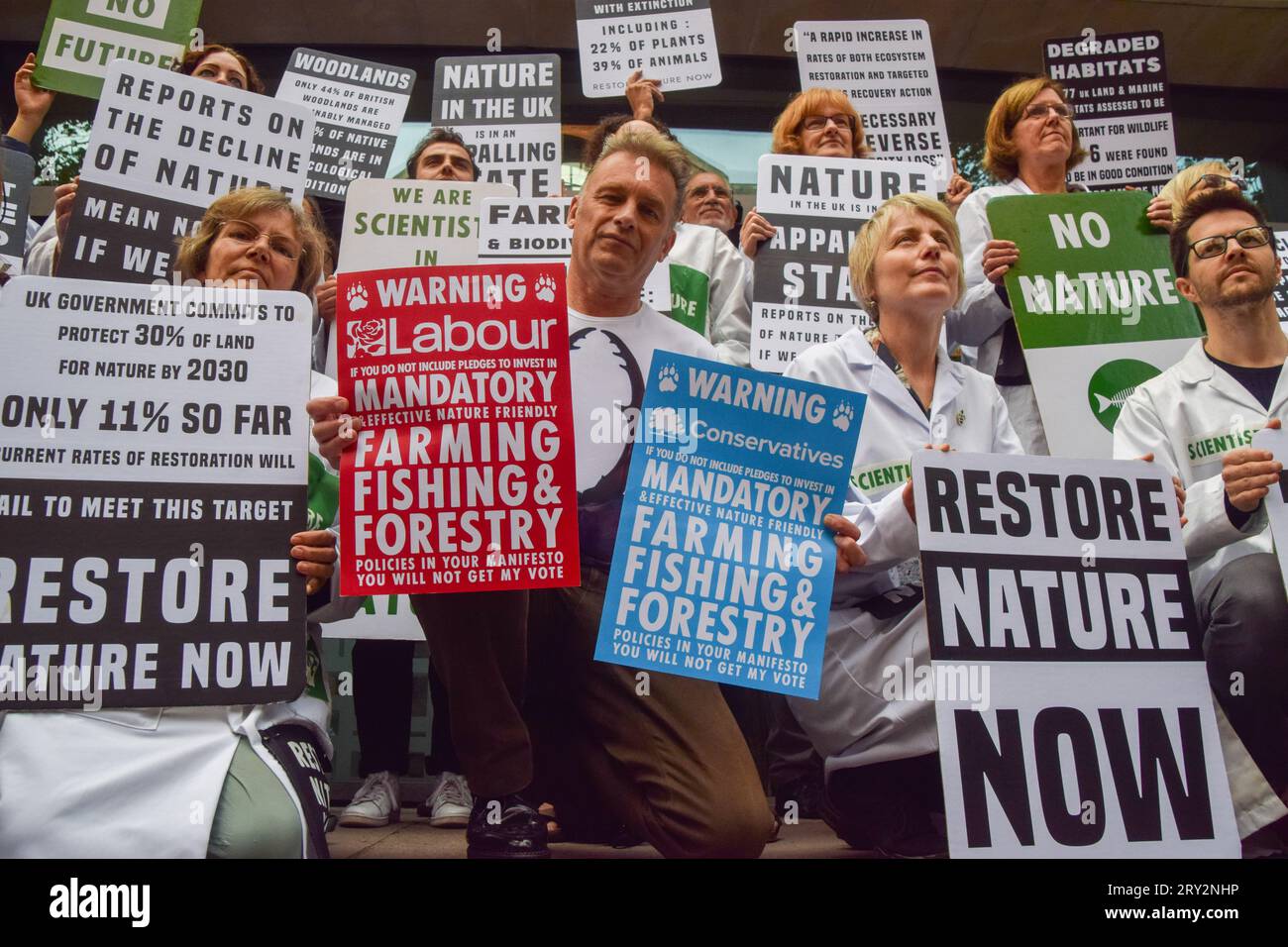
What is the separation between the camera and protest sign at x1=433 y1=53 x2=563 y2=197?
4781 millimetres

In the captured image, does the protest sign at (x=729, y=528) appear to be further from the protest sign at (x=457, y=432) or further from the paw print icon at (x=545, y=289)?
the paw print icon at (x=545, y=289)

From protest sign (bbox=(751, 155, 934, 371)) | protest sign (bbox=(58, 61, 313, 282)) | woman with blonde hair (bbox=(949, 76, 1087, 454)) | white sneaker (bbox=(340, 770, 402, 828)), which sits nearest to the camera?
white sneaker (bbox=(340, 770, 402, 828))

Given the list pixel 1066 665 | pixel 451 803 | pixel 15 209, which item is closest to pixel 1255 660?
pixel 1066 665

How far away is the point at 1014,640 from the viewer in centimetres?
235

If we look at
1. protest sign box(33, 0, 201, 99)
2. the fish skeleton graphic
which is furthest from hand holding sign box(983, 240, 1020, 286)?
protest sign box(33, 0, 201, 99)

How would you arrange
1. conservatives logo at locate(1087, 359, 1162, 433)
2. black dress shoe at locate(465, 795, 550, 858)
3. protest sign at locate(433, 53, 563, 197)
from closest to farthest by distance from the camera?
black dress shoe at locate(465, 795, 550, 858) → conservatives logo at locate(1087, 359, 1162, 433) → protest sign at locate(433, 53, 563, 197)

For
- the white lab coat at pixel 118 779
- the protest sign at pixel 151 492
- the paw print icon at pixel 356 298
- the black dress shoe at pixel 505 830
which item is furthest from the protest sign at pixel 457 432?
the black dress shoe at pixel 505 830

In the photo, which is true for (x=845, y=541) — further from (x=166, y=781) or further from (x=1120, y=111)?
(x=1120, y=111)

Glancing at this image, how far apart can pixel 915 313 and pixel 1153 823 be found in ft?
4.96

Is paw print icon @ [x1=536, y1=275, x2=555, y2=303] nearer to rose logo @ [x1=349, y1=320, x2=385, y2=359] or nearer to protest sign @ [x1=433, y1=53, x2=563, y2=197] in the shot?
rose logo @ [x1=349, y1=320, x2=385, y2=359]

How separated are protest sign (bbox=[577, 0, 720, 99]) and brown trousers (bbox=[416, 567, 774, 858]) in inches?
123

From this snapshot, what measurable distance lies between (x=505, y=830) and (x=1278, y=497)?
77.9 inches

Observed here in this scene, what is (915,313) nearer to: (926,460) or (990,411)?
(990,411)

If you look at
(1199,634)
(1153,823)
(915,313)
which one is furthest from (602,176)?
(1153,823)
